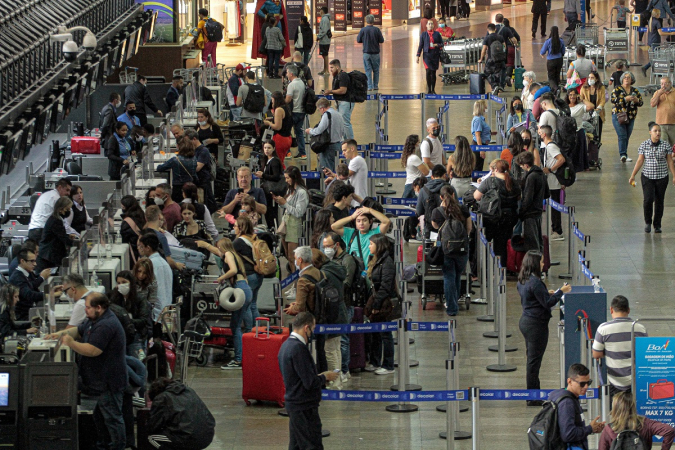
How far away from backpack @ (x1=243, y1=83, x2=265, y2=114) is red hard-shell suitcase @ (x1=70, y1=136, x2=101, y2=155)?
3.39 metres

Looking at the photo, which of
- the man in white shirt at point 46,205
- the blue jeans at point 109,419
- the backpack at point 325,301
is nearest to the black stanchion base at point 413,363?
the backpack at point 325,301

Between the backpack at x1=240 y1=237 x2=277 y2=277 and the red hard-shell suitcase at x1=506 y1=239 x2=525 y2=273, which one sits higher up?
the backpack at x1=240 y1=237 x2=277 y2=277

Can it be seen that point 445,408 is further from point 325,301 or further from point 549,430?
point 549,430

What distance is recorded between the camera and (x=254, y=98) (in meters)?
21.4

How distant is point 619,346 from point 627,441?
145 centimetres

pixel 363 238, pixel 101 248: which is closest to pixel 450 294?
pixel 363 238

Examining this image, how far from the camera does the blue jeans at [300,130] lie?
21.1 m

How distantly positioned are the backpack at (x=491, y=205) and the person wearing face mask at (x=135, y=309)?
496 centimetres

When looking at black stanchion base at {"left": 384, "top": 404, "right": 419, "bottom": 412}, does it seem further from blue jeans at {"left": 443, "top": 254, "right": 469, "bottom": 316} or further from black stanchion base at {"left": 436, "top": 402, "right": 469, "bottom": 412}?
blue jeans at {"left": 443, "top": 254, "right": 469, "bottom": 316}

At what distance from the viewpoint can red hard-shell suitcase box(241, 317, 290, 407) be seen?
10852 millimetres

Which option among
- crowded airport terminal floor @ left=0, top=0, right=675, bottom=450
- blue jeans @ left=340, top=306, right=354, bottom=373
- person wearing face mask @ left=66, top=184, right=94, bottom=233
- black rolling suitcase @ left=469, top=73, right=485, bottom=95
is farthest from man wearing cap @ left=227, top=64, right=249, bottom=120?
blue jeans @ left=340, top=306, right=354, bottom=373

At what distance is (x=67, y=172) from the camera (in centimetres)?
1805

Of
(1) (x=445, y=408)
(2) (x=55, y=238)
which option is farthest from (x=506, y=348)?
(2) (x=55, y=238)

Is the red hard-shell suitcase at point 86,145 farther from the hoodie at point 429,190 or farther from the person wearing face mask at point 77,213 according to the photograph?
the hoodie at point 429,190
